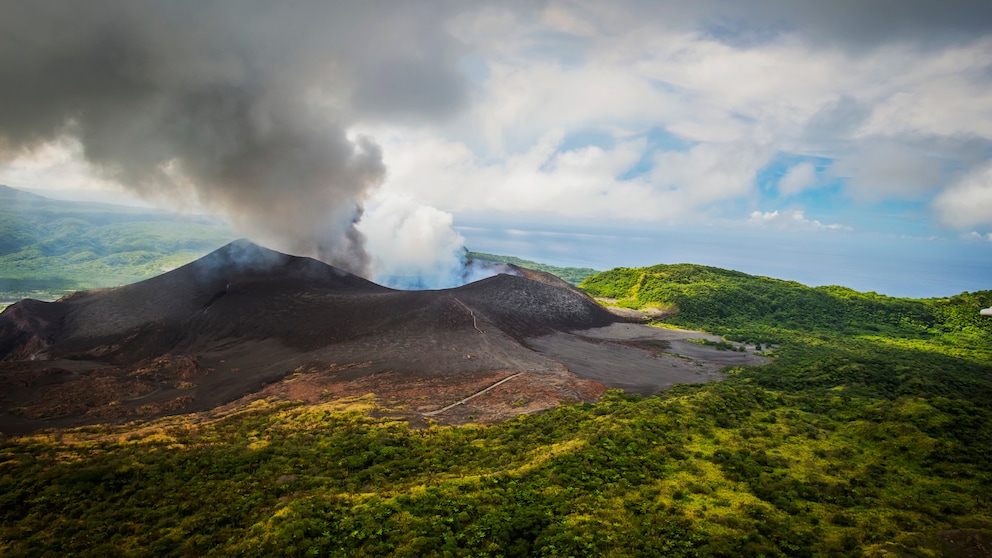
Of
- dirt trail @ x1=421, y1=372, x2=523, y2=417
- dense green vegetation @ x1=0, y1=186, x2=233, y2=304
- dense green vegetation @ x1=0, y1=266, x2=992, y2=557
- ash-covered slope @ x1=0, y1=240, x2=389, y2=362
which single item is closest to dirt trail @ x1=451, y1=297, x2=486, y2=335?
dirt trail @ x1=421, y1=372, x2=523, y2=417

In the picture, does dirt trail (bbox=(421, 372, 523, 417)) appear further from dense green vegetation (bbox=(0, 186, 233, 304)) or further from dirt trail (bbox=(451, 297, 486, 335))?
dense green vegetation (bbox=(0, 186, 233, 304))

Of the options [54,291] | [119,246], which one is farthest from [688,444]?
[119,246]

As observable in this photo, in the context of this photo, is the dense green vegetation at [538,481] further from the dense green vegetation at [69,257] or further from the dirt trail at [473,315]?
the dense green vegetation at [69,257]

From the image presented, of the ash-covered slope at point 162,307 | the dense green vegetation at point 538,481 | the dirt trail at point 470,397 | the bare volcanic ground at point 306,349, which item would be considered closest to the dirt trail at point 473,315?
the bare volcanic ground at point 306,349

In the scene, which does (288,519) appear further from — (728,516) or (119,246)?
(119,246)

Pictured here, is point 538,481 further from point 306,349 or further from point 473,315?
point 306,349
